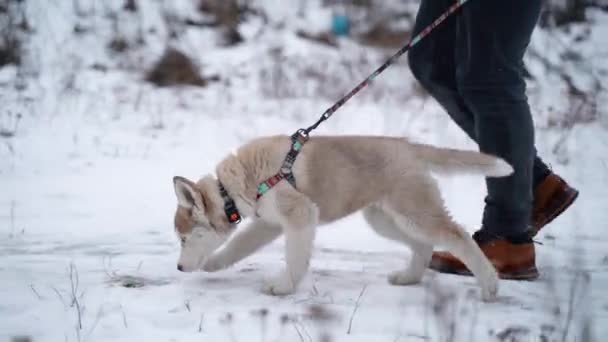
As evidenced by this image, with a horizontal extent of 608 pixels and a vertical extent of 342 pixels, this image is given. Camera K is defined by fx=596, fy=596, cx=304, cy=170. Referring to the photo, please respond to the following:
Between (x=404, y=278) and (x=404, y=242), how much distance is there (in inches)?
9.2

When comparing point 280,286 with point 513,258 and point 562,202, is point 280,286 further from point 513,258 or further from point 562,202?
point 562,202

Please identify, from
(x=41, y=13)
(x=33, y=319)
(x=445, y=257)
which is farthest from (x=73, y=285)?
(x=41, y=13)

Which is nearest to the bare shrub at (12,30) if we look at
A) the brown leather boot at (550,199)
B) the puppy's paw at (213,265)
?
the puppy's paw at (213,265)

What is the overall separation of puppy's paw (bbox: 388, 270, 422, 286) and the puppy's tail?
493 millimetres

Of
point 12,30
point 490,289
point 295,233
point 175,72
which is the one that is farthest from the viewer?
point 12,30

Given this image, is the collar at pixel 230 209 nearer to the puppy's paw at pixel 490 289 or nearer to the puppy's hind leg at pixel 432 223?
the puppy's hind leg at pixel 432 223

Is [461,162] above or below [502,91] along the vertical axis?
below

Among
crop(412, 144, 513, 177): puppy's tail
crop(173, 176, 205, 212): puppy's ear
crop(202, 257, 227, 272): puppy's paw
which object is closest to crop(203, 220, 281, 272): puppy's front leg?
crop(202, 257, 227, 272): puppy's paw

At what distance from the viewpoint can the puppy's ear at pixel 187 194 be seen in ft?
8.66

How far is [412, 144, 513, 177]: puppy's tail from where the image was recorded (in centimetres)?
253

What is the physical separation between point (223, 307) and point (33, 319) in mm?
655

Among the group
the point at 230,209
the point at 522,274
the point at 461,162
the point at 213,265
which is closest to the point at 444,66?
the point at 461,162

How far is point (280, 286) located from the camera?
249cm

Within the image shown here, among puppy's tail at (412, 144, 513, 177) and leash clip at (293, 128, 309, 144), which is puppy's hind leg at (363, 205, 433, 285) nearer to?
puppy's tail at (412, 144, 513, 177)
